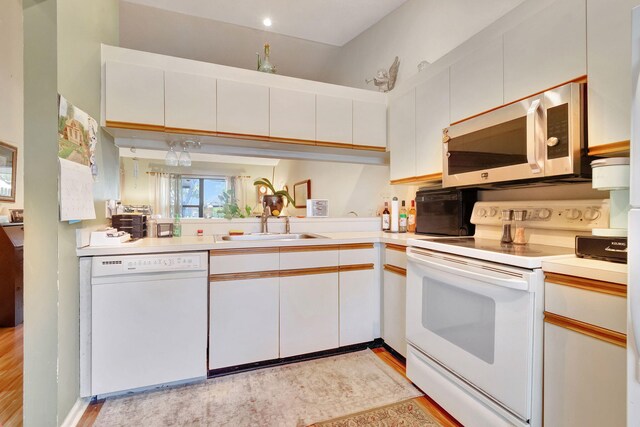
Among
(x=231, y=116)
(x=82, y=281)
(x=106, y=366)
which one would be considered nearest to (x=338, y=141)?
(x=231, y=116)

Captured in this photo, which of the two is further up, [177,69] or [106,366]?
[177,69]

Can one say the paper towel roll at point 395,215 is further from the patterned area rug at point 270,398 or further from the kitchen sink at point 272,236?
the patterned area rug at point 270,398

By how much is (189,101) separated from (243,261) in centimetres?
117

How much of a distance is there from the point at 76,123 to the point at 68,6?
0.52 meters

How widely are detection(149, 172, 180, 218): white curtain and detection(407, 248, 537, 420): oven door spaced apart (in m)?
3.73

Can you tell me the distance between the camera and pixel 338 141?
2.54 m

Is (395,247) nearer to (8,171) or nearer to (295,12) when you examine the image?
(295,12)

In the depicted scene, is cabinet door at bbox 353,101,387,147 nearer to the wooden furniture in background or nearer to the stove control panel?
the stove control panel

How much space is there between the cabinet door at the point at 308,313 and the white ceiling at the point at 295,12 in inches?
98.7

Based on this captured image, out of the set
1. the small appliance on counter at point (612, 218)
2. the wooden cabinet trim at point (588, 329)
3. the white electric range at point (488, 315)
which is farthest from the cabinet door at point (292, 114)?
the wooden cabinet trim at point (588, 329)

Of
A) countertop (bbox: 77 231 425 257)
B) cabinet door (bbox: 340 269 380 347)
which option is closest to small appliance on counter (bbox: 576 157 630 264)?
countertop (bbox: 77 231 425 257)

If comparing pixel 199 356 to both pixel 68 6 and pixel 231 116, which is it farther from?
pixel 68 6

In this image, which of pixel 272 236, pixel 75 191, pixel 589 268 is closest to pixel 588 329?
pixel 589 268

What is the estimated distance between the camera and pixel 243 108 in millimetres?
2227
